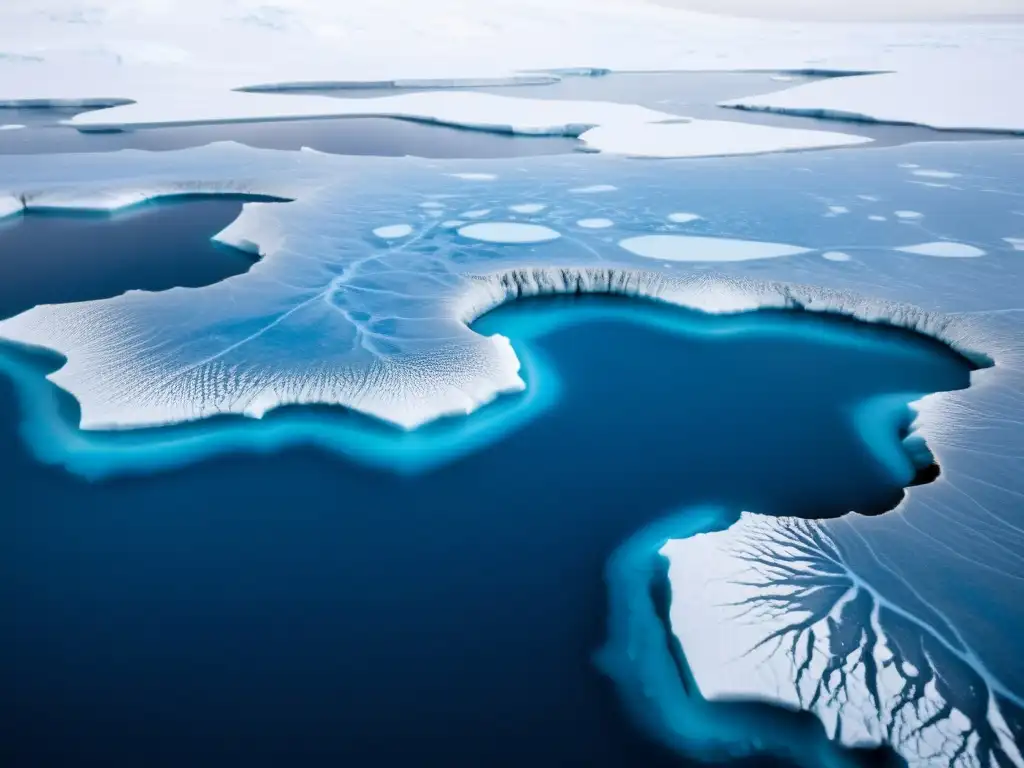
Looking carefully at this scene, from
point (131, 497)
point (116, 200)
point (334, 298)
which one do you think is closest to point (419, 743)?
point (131, 497)

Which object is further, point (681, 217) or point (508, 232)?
point (681, 217)

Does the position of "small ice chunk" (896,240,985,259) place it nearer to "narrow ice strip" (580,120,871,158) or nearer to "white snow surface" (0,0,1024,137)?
"narrow ice strip" (580,120,871,158)

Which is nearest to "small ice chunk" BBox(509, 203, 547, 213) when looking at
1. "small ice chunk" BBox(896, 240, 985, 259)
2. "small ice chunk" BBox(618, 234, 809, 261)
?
"small ice chunk" BBox(618, 234, 809, 261)

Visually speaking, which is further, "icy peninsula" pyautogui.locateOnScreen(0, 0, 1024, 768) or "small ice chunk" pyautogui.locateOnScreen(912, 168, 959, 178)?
"small ice chunk" pyautogui.locateOnScreen(912, 168, 959, 178)

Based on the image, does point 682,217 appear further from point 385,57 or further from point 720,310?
point 385,57

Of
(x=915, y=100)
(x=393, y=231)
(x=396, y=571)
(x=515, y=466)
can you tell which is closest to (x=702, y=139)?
Answer: (x=393, y=231)

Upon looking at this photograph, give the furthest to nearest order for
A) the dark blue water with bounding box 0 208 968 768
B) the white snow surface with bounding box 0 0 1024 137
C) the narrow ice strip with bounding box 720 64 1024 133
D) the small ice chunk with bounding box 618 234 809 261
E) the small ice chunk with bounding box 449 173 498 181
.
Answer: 1. the white snow surface with bounding box 0 0 1024 137
2. the narrow ice strip with bounding box 720 64 1024 133
3. the small ice chunk with bounding box 449 173 498 181
4. the small ice chunk with bounding box 618 234 809 261
5. the dark blue water with bounding box 0 208 968 768
